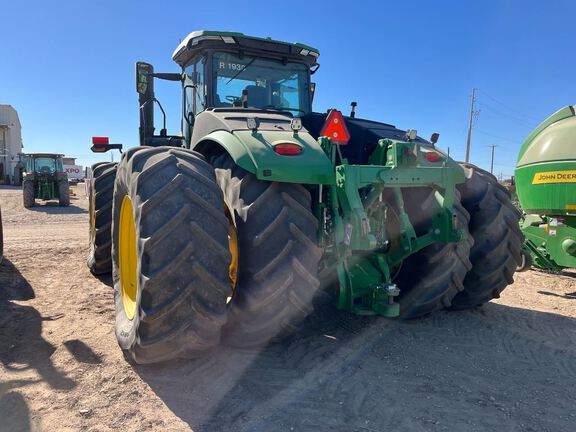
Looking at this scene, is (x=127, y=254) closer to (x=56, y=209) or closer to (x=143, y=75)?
(x=143, y=75)

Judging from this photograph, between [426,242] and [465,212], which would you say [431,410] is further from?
[465,212]

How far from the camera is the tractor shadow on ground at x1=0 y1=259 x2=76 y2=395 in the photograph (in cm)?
295

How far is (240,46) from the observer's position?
4527 millimetres

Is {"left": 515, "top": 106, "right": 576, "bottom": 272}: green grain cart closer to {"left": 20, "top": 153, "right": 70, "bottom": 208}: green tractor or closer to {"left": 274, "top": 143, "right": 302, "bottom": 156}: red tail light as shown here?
{"left": 274, "top": 143, "right": 302, "bottom": 156}: red tail light

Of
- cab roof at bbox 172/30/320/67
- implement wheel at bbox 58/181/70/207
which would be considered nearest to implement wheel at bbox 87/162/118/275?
cab roof at bbox 172/30/320/67

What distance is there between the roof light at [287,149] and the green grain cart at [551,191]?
5124 mm

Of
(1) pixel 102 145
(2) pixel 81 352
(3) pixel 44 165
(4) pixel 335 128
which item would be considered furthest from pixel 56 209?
(4) pixel 335 128

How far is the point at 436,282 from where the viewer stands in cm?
384

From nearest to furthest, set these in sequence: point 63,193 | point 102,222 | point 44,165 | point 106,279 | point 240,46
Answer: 1. point 240,46
2. point 102,222
3. point 106,279
4. point 63,193
5. point 44,165

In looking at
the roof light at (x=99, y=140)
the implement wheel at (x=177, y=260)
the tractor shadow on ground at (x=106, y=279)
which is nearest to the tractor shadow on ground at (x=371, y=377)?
the implement wheel at (x=177, y=260)

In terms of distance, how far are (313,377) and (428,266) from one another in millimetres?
1427

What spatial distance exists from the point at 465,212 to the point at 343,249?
139 centimetres

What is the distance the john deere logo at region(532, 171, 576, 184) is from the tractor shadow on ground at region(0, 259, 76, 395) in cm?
658

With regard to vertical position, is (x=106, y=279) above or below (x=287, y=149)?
below
